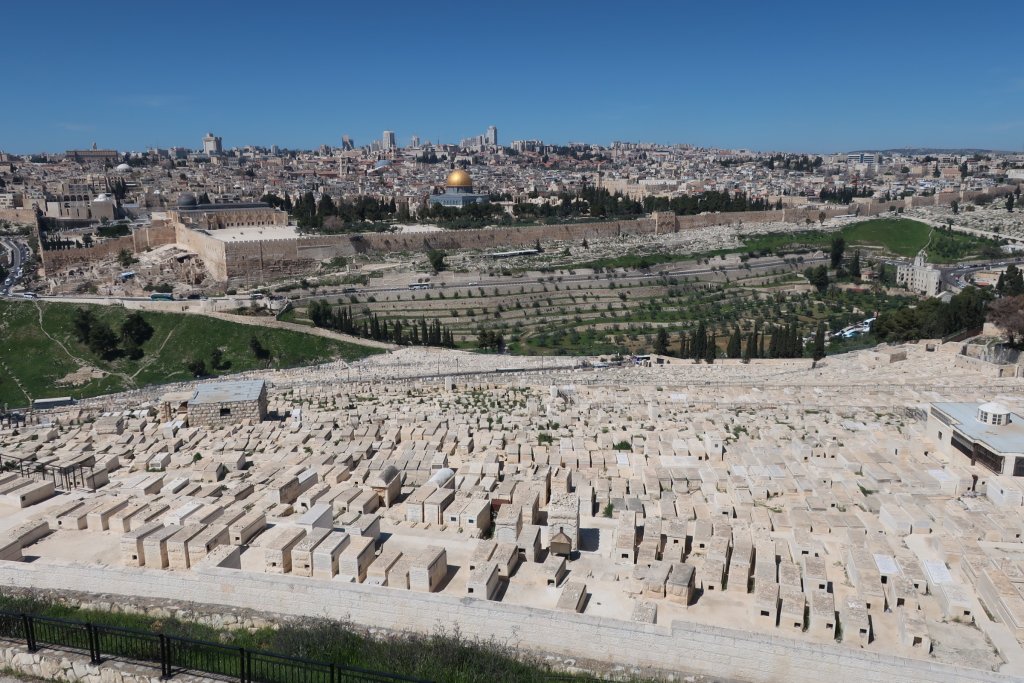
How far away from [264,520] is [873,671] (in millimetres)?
6574

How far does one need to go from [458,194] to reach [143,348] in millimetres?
31967

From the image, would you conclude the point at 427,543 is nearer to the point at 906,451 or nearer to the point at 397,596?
the point at 397,596

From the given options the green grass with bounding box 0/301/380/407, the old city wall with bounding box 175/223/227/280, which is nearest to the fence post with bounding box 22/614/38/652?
the green grass with bounding box 0/301/380/407

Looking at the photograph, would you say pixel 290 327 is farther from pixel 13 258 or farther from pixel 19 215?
pixel 19 215

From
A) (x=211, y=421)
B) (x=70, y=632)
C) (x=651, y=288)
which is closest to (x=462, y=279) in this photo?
(x=651, y=288)

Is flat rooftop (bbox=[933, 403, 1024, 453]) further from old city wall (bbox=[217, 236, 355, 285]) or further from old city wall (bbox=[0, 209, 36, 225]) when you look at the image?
old city wall (bbox=[0, 209, 36, 225])

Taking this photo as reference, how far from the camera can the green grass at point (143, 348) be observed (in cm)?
2095

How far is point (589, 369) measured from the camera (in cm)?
1947

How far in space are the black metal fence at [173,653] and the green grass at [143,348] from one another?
16.2m

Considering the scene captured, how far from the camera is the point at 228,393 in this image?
48.7 ft

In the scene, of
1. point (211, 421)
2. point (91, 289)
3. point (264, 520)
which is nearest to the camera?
point (264, 520)

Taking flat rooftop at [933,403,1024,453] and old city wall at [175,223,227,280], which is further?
old city wall at [175,223,227,280]

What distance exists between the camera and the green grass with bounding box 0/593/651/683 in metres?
5.43

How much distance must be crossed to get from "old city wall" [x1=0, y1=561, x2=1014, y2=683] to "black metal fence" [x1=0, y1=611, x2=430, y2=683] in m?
1.05
